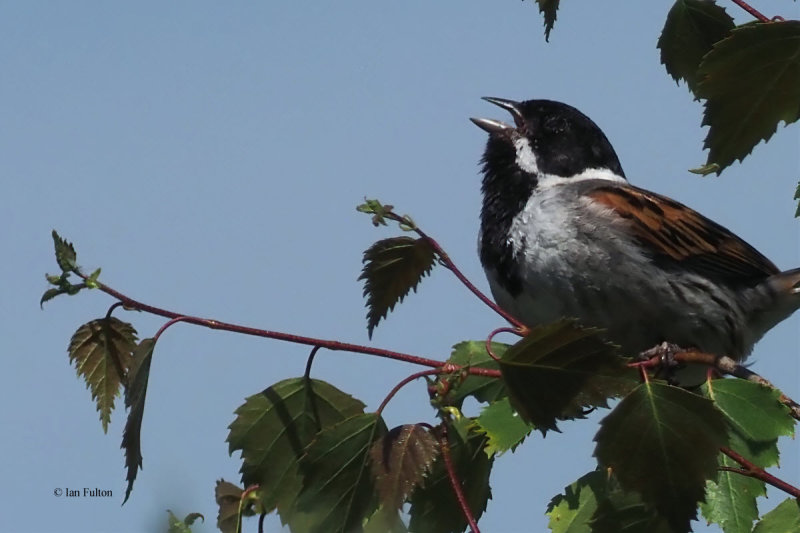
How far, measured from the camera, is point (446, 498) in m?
2.35

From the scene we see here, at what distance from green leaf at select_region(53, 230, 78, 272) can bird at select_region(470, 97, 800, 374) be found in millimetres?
1511

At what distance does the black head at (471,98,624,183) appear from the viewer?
412 centimetres

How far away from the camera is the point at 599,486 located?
2428 mm

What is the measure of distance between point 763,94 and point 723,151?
Result: 5.0 inches

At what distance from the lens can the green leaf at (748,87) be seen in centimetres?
200

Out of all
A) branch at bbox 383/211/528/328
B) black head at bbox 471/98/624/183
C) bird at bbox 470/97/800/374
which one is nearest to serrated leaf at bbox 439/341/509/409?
branch at bbox 383/211/528/328

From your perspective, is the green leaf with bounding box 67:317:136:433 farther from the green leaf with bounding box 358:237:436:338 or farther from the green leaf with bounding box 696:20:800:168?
the green leaf with bounding box 696:20:800:168

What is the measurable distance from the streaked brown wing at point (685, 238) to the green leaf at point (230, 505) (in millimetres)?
1779

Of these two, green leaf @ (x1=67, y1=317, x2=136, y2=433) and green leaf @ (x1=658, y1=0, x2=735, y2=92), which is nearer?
green leaf @ (x1=67, y1=317, x2=136, y2=433)

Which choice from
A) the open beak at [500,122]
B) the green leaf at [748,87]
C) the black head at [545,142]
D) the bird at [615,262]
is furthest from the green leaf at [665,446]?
the open beak at [500,122]

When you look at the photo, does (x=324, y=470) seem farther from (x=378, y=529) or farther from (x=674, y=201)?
(x=674, y=201)

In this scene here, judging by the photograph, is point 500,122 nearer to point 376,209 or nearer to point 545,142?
point 545,142

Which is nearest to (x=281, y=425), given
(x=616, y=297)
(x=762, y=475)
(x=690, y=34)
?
(x=762, y=475)

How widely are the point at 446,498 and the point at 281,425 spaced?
1.25ft
